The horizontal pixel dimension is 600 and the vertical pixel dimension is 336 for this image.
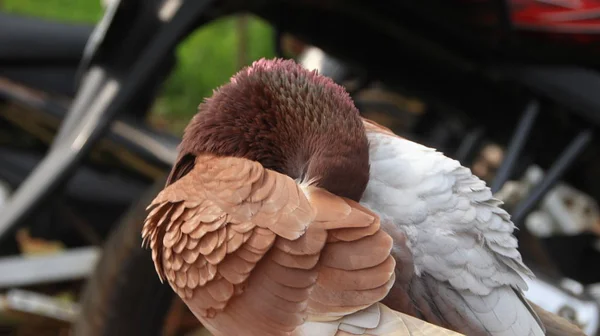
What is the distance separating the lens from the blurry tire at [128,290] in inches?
46.4

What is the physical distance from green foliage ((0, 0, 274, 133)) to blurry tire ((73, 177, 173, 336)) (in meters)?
2.52

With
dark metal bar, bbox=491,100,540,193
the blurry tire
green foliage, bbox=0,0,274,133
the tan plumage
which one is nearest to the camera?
the tan plumage

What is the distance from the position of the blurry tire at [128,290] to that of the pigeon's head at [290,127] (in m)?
0.49

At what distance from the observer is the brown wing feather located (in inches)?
24.7

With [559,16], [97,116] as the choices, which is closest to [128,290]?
[97,116]

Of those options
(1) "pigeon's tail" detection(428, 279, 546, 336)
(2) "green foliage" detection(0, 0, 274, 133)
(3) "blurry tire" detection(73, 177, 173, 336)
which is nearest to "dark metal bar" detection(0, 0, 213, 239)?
(3) "blurry tire" detection(73, 177, 173, 336)

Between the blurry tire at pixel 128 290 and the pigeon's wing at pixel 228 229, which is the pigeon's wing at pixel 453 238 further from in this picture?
the blurry tire at pixel 128 290

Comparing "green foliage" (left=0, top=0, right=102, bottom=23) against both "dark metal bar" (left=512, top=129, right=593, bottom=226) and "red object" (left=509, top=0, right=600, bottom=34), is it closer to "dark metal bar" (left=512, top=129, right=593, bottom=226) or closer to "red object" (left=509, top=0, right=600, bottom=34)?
"red object" (left=509, top=0, right=600, bottom=34)

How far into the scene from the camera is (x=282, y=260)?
0.63 meters

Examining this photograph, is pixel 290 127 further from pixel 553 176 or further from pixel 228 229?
pixel 553 176

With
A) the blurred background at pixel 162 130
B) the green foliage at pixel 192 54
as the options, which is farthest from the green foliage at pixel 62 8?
the blurred background at pixel 162 130

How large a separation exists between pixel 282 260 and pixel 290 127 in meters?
0.12

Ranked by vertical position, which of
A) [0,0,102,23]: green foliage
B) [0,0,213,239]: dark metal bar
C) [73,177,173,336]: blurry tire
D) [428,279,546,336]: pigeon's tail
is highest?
[428,279,546,336]: pigeon's tail

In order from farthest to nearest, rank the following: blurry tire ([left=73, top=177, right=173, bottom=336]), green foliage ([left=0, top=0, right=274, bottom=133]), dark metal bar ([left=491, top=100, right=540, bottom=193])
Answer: green foliage ([left=0, top=0, right=274, bottom=133]) → dark metal bar ([left=491, top=100, right=540, bottom=193]) → blurry tire ([left=73, top=177, right=173, bottom=336])
